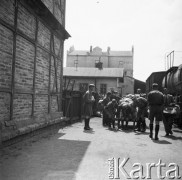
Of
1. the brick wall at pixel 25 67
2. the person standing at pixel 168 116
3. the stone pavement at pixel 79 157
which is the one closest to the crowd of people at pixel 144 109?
the person standing at pixel 168 116

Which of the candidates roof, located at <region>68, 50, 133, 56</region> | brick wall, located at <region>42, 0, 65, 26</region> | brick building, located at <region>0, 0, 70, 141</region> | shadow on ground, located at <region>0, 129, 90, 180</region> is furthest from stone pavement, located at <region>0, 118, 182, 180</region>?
roof, located at <region>68, 50, 133, 56</region>

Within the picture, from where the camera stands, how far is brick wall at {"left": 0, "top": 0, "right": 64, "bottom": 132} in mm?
5508

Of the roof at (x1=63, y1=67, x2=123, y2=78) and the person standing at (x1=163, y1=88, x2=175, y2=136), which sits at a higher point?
the roof at (x1=63, y1=67, x2=123, y2=78)

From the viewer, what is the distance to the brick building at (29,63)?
18.2ft

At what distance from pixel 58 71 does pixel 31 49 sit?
10.5 ft

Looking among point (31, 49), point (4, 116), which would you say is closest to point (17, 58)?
point (31, 49)

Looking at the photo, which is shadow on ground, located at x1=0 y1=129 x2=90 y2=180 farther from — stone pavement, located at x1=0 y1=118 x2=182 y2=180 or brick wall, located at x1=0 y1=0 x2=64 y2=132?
brick wall, located at x1=0 y1=0 x2=64 y2=132

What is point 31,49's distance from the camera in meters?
7.00

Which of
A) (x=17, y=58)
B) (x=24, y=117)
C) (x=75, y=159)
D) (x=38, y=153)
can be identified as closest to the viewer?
(x=75, y=159)

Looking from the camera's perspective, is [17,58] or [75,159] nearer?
[75,159]

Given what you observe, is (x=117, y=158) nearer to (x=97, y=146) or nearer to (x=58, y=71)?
(x=97, y=146)

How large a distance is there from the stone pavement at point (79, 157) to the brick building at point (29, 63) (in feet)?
2.94

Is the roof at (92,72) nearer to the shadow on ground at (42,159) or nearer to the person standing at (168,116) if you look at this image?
the person standing at (168,116)

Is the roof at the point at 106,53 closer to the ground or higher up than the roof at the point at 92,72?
higher up
